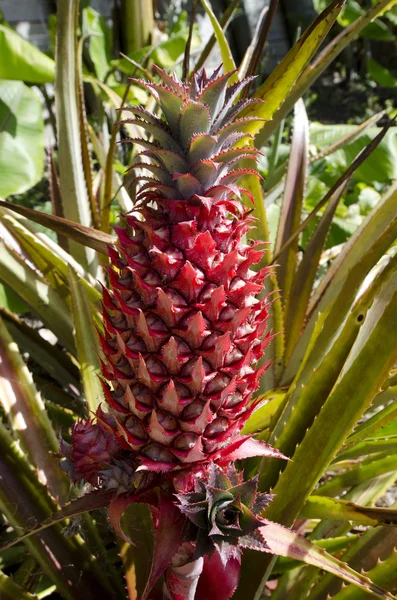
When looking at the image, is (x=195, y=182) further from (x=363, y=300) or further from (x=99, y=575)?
(x=99, y=575)

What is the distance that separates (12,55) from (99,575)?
168cm

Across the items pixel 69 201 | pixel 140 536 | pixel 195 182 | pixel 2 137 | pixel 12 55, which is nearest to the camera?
pixel 195 182

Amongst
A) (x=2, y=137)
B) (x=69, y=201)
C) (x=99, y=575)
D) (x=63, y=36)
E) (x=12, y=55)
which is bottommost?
(x=99, y=575)

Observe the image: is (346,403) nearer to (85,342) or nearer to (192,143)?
(192,143)

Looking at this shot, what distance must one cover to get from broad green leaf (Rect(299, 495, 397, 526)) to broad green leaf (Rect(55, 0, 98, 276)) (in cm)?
80

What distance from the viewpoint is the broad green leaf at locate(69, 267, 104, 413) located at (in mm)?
983

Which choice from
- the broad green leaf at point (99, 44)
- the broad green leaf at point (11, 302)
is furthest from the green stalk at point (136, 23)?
the broad green leaf at point (11, 302)

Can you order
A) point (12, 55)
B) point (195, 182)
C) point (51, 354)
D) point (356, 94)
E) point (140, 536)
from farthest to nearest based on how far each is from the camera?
1. point (356, 94)
2. point (12, 55)
3. point (51, 354)
4. point (140, 536)
5. point (195, 182)

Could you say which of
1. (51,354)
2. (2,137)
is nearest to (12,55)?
(2,137)

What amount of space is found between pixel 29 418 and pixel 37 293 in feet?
1.14

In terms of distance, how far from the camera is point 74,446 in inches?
26.8

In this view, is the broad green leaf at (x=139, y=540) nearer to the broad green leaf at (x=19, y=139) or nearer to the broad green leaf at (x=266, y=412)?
the broad green leaf at (x=266, y=412)

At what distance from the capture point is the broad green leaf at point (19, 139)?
1.61m

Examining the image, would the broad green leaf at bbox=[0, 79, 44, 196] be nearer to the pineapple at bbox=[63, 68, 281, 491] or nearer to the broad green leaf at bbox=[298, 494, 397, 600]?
the pineapple at bbox=[63, 68, 281, 491]
